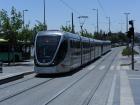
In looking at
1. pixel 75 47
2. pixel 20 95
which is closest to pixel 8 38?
pixel 75 47

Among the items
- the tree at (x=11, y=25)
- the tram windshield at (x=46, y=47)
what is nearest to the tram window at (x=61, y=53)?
the tram windshield at (x=46, y=47)

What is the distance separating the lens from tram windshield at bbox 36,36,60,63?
97.0 feet

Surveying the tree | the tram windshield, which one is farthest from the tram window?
the tree

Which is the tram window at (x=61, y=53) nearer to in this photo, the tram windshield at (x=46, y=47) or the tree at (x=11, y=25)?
the tram windshield at (x=46, y=47)

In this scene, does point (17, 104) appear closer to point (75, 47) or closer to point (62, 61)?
point (62, 61)

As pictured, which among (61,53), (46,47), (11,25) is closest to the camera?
(46,47)

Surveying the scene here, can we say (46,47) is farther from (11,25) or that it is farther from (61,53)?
(11,25)

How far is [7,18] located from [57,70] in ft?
71.2

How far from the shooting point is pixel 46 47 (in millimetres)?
29953

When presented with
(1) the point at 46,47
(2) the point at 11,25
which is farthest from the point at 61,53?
(2) the point at 11,25

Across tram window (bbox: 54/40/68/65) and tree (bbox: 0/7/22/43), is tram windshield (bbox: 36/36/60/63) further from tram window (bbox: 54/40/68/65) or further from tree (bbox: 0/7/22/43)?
tree (bbox: 0/7/22/43)

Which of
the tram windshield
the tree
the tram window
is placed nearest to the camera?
the tram windshield

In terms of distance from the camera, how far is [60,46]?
30.0 metres

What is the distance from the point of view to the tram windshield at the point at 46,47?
29.6m
